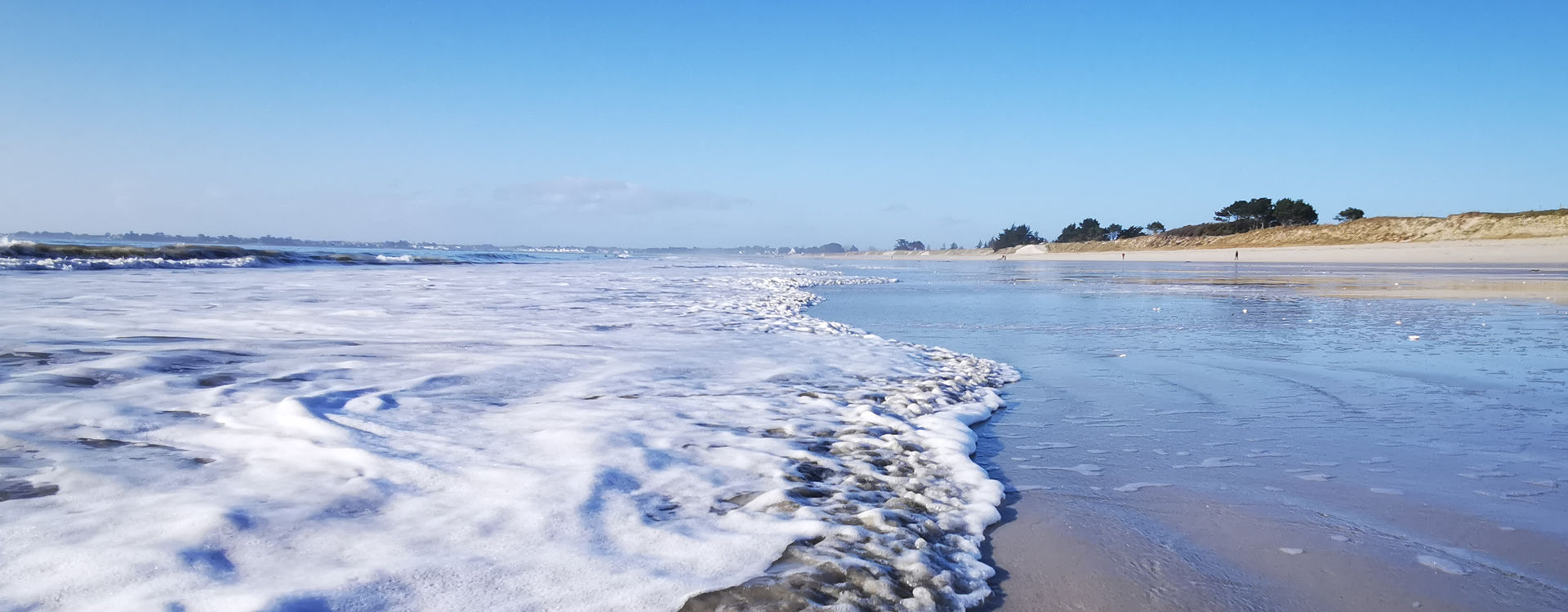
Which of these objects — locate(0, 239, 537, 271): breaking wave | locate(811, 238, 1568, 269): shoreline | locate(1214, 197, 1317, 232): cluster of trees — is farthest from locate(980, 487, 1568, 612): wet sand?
locate(1214, 197, 1317, 232): cluster of trees

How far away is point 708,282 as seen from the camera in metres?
17.8

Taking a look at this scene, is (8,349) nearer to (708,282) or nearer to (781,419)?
(781,419)

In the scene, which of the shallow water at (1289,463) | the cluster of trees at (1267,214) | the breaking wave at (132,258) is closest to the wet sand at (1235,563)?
the shallow water at (1289,463)

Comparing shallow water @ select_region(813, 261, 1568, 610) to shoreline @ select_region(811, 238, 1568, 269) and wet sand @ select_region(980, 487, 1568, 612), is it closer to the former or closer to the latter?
wet sand @ select_region(980, 487, 1568, 612)

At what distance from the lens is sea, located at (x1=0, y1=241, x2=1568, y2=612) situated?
194 cm

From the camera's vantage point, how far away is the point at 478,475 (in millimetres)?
2684

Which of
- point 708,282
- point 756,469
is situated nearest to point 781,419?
point 756,469

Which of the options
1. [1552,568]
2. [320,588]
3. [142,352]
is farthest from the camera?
[142,352]

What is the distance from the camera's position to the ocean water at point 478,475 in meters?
1.88

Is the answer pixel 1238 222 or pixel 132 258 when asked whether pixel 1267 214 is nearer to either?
pixel 1238 222

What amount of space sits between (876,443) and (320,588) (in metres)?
2.15

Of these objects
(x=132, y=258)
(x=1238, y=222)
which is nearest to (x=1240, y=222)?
(x=1238, y=222)

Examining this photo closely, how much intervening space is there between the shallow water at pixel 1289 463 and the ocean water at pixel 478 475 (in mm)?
315

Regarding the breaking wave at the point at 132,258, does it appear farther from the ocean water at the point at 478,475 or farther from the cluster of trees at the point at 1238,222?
the cluster of trees at the point at 1238,222
